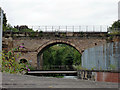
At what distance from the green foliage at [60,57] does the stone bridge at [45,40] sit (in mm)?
14133

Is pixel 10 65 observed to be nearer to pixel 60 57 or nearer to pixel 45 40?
pixel 45 40

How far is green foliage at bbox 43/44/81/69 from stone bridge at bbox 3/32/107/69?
556 inches

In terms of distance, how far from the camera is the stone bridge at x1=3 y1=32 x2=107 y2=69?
78.8 ft

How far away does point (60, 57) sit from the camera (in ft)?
132

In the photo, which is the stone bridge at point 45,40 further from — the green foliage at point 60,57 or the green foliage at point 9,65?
the green foliage at point 9,65

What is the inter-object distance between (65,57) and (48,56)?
Answer: 3283mm

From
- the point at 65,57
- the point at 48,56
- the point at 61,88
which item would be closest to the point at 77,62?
the point at 65,57

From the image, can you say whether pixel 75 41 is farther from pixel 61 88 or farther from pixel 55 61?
pixel 61 88

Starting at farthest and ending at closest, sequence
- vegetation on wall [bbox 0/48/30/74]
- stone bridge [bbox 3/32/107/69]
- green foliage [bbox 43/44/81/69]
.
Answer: green foliage [bbox 43/44/81/69]
stone bridge [bbox 3/32/107/69]
vegetation on wall [bbox 0/48/30/74]

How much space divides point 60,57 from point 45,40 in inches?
640

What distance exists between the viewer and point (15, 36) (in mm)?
24062

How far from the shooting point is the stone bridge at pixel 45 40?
24031mm

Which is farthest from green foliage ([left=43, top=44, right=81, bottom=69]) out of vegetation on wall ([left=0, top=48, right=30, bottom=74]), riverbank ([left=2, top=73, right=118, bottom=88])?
riverbank ([left=2, top=73, right=118, bottom=88])

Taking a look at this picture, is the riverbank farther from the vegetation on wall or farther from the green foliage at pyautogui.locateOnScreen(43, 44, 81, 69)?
the green foliage at pyautogui.locateOnScreen(43, 44, 81, 69)
